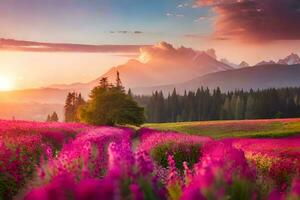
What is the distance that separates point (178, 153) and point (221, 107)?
110 metres

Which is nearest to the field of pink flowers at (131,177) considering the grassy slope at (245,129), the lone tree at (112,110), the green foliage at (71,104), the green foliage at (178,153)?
the green foliage at (178,153)

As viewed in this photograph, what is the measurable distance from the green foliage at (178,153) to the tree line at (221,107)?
97.8 metres

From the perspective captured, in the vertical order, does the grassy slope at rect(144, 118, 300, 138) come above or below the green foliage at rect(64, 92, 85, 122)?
below

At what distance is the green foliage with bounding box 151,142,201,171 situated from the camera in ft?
75.4

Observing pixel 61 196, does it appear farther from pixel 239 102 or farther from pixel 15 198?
pixel 239 102

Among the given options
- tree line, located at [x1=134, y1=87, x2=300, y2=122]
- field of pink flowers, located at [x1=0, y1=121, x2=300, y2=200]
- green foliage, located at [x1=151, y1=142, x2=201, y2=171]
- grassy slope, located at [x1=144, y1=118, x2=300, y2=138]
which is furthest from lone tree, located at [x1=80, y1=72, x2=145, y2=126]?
tree line, located at [x1=134, y1=87, x2=300, y2=122]

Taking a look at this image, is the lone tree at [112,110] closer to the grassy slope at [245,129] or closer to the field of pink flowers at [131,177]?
the grassy slope at [245,129]

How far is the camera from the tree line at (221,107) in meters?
125

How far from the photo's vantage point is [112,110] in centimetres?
5519

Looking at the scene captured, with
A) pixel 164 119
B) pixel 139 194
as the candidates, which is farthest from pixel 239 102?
pixel 139 194

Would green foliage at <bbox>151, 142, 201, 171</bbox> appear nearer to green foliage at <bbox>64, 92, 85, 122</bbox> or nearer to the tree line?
green foliage at <bbox>64, 92, 85, 122</bbox>

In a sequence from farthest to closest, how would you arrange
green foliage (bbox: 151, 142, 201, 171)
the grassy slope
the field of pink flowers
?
the grassy slope < green foliage (bbox: 151, 142, 201, 171) < the field of pink flowers

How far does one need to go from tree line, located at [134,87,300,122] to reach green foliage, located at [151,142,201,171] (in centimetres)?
9781

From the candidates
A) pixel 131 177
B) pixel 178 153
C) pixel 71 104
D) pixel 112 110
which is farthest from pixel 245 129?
pixel 71 104
